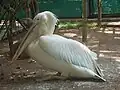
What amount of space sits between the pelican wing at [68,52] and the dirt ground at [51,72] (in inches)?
8.4

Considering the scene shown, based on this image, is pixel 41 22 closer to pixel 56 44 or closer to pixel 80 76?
pixel 56 44

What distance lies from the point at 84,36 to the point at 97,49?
2.20 ft

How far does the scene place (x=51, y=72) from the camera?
4.35 metres

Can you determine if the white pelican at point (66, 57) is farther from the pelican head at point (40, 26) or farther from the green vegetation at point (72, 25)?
the green vegetation at point (72, 25)

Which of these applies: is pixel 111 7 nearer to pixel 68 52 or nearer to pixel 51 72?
pixel 51 72

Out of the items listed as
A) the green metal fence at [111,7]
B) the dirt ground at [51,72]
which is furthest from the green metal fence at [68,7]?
the dirt ground at [51,72]

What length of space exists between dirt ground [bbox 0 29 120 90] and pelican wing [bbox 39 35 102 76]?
0.70ft

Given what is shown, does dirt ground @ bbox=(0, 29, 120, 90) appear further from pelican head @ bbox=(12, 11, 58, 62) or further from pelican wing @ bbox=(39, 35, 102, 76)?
pelican head @ bbox=(12, 11, 58, 62)

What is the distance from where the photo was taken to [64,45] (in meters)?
3.82

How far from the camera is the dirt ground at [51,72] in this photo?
3641 mm

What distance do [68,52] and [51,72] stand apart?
0.65 m

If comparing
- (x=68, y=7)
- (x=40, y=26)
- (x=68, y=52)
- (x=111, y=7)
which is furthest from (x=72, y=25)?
(x=68, y=52)

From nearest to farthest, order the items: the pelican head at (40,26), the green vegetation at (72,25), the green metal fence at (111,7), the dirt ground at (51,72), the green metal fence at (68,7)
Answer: the dirt ground at (51,72) < the pelican head at (40,26) < the green vegetation at (72,25) < the green metal fence at (111,7) < the green metal fence at (68,7)

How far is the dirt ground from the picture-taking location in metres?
3.64
